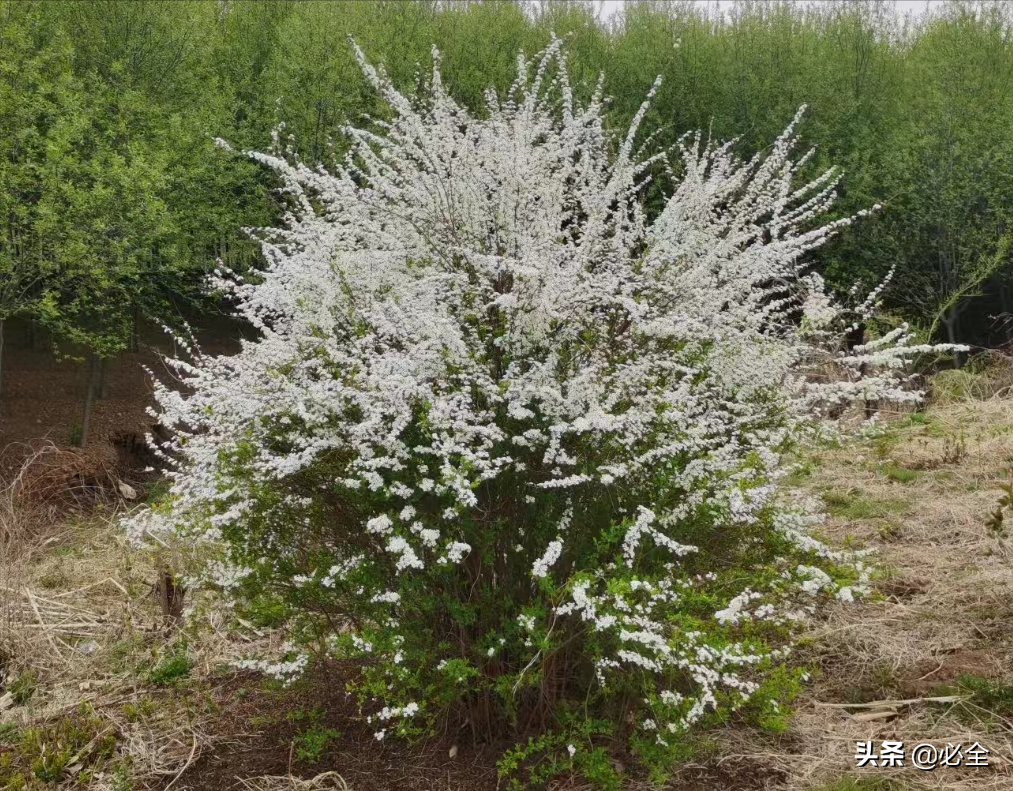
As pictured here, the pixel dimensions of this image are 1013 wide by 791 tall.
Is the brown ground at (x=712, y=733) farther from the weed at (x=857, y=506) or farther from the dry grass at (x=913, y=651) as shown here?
the weed at (x=857, y=506)

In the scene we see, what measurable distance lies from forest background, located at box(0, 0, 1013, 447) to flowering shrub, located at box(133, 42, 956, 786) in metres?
7.08

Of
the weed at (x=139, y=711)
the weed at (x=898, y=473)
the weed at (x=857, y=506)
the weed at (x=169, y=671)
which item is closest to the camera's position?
the weed at (x=139, y=711)

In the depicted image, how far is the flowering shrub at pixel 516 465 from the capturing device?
2990 millimetres

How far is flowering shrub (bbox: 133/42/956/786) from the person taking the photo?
2.99 metres

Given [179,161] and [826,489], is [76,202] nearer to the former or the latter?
[179,161]

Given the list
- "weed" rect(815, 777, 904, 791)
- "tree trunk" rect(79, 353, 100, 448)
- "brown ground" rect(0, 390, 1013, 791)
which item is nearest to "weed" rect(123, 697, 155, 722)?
"brown ground" rect(0, 390, 1013, 791)

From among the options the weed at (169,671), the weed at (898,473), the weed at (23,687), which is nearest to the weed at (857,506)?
the weed at (898,473)

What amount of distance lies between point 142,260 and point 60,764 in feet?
31.4

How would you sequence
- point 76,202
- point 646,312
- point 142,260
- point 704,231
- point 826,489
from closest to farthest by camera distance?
point 646,312, point 704,231, point 826,489, point 76,202, point 142,260

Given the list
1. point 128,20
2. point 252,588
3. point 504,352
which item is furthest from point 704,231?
point 128,20

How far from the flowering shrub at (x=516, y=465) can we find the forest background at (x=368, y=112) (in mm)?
7080

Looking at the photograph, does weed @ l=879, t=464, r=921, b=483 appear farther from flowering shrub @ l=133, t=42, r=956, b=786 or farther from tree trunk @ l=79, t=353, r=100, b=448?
tree trunk @ l=79, t=353, r=100, b=448

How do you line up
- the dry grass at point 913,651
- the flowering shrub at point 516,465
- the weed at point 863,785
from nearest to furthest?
the flowering shrub at point 516,465
the weed at point 863,785
the dry grass at point 913,651

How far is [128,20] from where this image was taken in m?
12.1
